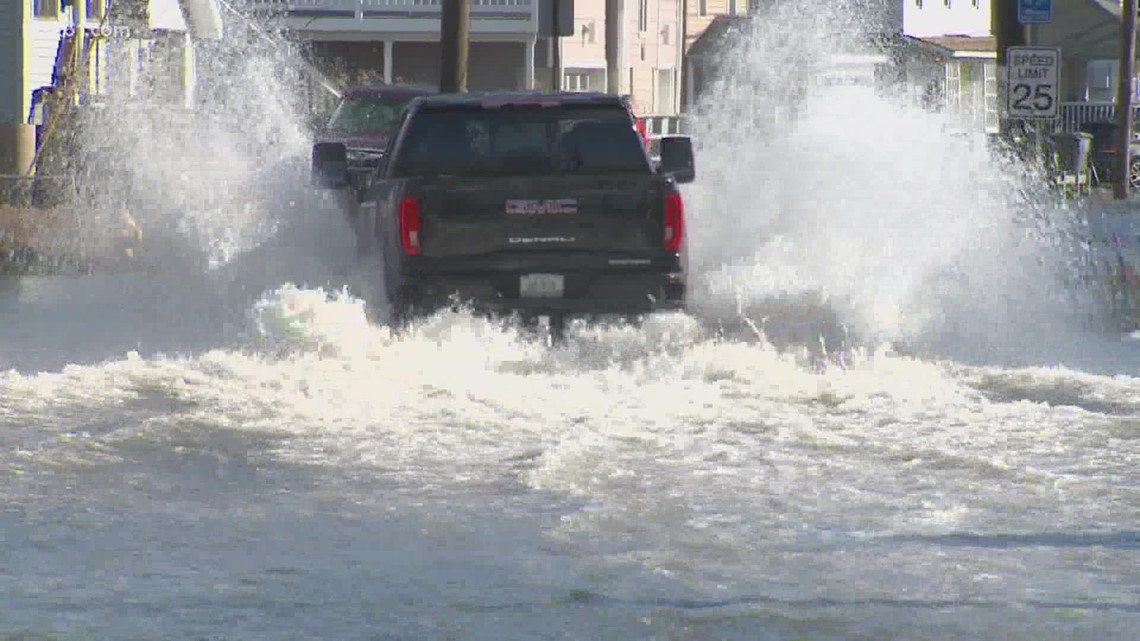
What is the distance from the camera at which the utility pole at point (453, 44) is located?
112 feet

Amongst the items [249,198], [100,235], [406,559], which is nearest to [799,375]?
[406,559]

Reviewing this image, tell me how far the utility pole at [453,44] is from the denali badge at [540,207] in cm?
1919

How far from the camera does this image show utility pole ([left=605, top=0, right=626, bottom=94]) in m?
60.9

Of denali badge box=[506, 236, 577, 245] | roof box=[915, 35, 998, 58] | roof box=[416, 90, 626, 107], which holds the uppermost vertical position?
roof box=[915, 35, 998, 58]

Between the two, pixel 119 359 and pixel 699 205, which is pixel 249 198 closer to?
pixel 699 205

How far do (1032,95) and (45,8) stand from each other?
803 inches

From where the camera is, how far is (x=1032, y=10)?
25.7m

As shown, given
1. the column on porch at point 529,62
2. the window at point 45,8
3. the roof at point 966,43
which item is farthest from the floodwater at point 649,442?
the roof at point 966,43

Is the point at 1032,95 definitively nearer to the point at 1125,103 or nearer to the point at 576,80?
the point at 1125,103

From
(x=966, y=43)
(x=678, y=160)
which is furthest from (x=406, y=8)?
(x=678, y=160)

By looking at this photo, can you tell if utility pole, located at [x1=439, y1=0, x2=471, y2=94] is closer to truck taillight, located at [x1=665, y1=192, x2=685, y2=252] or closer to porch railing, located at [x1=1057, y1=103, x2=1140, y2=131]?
truck taillight, located at [x1=665, y1=192, x2=685, y2=252]

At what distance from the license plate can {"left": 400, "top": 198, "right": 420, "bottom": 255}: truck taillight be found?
731mm

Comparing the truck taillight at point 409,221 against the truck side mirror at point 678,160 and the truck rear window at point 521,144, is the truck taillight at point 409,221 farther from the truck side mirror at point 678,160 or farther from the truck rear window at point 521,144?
the truck side mirror at point 678,160
